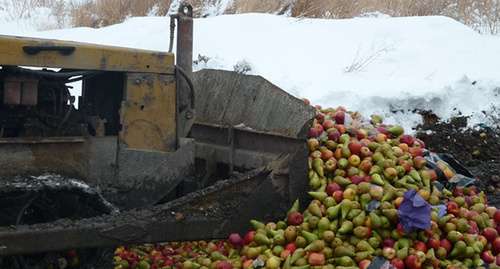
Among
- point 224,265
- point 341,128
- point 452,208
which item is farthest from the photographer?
point 341,128

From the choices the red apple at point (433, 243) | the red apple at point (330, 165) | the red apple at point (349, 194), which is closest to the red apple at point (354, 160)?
the red apple at point (330, 165)

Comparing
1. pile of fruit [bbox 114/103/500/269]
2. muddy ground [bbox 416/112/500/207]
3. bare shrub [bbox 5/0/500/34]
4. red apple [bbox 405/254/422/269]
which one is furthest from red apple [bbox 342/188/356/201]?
bare shrub [bbox 5/0/500/34]

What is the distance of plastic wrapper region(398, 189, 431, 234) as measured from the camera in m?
5.41

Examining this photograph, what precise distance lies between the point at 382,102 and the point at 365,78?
97 cm

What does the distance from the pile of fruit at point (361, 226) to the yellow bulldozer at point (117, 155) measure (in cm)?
23

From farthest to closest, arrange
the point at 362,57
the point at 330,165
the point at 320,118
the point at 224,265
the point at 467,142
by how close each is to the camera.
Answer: the point at 362,57
the point at 467,142
the point at 320,118
the point at 330,165
the point at 224,265

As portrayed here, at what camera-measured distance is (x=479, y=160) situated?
889 cm

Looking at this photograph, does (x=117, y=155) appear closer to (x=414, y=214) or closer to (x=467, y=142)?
(x=414, y=214)

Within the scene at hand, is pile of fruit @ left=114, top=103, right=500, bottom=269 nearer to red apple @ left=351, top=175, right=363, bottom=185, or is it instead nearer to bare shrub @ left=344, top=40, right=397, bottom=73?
red apple @ left=351, top=175, right=363, bottom=185

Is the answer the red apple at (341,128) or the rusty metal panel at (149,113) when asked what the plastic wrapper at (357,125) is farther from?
the rusty metal panel at (149,113)

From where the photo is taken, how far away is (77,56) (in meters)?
5.14

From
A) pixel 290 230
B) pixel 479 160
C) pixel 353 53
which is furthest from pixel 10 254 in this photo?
pixel 353 53

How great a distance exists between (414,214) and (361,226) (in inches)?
16.3

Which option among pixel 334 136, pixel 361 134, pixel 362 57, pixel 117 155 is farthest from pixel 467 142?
pixel 117 155
